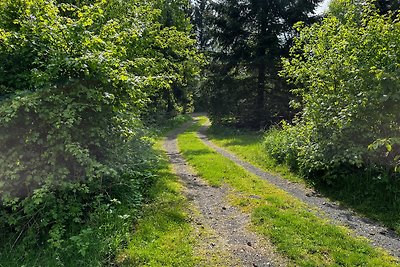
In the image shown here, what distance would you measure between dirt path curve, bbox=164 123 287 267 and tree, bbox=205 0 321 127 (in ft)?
40.5

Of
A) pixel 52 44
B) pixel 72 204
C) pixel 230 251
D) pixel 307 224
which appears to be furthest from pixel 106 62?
pixel 307 224

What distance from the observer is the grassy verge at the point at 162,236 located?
404 centimetres

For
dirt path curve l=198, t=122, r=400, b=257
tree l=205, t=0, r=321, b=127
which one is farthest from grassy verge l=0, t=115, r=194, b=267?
tree l=205, t=0, r=321, b=127

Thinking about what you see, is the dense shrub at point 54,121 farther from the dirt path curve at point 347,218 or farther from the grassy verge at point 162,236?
the dirt path curve at point 347,218

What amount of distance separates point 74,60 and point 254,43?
15.9m

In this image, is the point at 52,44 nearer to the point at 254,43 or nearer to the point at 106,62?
the point at 106,62

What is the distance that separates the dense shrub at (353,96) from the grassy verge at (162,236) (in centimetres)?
355

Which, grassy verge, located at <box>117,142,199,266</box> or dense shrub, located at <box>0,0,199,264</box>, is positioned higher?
dense shrub, located at <box>0,0,199,264</box>

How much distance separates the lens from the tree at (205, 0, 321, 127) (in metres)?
17.9

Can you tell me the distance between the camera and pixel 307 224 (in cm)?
507

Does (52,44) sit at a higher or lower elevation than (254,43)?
lower

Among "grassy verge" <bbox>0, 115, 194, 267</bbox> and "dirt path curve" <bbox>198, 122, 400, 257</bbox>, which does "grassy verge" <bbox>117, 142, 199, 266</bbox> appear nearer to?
"grassy verge" <bbox>0, 115, 194, 267</bbox>

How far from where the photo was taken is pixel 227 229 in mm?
5062

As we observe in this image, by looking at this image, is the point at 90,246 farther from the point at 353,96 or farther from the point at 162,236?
the point at 353,96
